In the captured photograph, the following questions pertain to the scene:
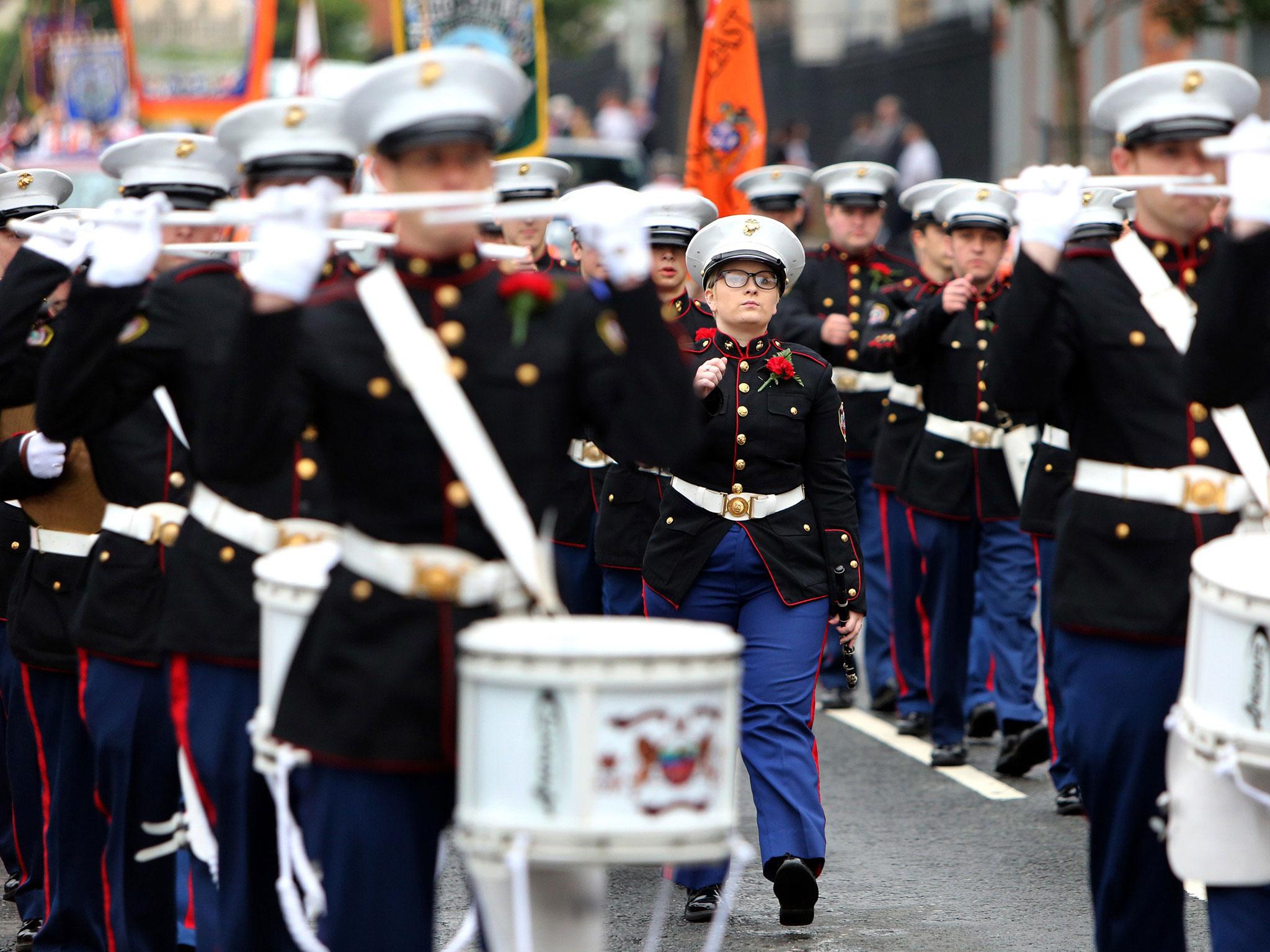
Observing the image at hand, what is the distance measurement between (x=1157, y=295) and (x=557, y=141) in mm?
22191

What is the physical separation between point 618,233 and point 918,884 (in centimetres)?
374

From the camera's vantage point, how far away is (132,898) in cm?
553

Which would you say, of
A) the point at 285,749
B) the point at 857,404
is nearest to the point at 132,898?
the point at 285,749

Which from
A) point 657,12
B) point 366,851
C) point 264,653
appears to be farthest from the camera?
point 657,12

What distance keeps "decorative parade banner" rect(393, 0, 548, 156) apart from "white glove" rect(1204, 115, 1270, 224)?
9.33m

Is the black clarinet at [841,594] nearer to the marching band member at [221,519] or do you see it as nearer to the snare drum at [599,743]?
the marching band member at [221,519]

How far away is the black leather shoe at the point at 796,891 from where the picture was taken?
661 centimetres

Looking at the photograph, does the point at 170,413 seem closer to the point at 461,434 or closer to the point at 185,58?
the point at 461,434

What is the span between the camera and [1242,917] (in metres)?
4.57

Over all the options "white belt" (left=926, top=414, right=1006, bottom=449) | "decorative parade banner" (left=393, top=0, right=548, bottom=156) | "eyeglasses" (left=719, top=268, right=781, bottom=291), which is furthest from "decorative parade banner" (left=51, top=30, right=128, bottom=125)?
"eyeglasses" (left=719, top=268, right=781, bottom=291)

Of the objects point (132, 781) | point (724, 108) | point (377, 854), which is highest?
point (724, 108)

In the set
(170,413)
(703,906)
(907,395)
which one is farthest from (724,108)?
(170,413)

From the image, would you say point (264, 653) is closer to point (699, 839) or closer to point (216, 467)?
point (216, 467)

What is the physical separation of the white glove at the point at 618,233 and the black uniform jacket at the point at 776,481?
8.81ft
